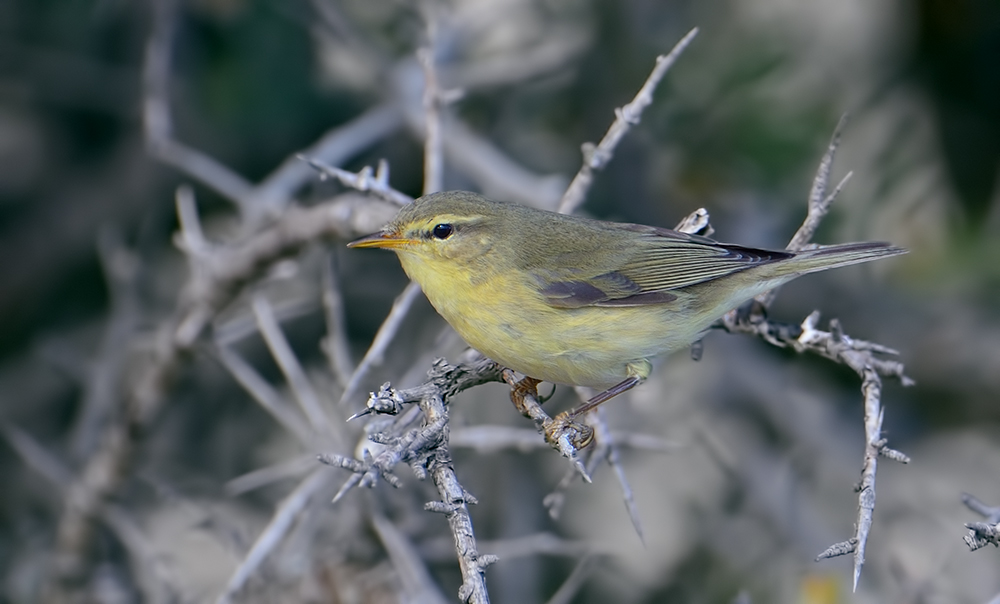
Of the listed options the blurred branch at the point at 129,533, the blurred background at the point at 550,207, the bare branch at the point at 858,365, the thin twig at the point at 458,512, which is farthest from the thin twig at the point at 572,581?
the blurred branch at the point at 129,533

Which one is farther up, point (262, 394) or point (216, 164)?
point (216, 164)

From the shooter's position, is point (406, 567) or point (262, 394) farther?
point (262, 394)

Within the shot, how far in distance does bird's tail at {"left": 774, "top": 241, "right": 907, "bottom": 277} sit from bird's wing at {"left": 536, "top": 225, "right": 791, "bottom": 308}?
0.21ft

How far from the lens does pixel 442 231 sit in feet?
12.0

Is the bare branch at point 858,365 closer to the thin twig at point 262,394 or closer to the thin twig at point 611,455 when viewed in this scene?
the thin twig at point 611,455

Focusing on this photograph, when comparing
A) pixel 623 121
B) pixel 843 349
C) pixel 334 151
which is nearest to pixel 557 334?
pixel 623 121

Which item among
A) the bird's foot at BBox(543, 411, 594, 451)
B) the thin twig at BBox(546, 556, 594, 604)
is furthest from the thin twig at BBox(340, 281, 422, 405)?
the thin twig at BBox(546, 556, 594, 604)

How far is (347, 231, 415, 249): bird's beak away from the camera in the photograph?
3.41 m

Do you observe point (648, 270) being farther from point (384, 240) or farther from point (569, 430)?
point (384, 240)

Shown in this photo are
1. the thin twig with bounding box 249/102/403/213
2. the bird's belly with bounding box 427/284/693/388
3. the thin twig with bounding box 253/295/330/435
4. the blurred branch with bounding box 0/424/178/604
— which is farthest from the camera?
the thin twig with bounding box 249/102/403/213

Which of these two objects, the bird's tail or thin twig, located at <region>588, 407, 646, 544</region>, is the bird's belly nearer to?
thin twig, located at <region>588, 407, 646, 544</region>

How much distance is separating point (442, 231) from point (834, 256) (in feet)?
4.90

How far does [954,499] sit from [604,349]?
3.45m

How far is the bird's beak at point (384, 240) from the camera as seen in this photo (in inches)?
134
